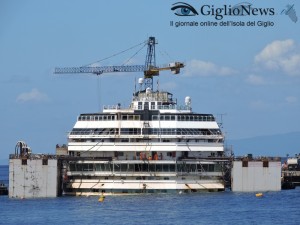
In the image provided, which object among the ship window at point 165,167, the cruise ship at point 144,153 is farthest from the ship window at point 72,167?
the ship window at point 165,167

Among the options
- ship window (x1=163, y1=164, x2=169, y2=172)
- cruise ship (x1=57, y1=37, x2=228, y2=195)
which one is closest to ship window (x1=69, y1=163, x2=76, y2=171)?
cruise ship (x1=57, y1=37, x2=228, y2=195)

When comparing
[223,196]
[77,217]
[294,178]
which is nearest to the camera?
[77,217]

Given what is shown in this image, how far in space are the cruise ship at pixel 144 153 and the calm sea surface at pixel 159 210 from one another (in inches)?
78.2

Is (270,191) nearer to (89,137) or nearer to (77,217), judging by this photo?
(89,137)

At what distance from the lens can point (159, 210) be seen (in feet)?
380

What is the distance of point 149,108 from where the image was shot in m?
139

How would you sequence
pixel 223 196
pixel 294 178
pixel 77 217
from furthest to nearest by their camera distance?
pixel 294 178 → pixel 223 196 → pixel 77 217

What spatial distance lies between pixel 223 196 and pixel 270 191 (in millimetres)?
9079

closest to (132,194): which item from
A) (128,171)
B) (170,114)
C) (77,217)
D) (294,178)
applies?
(128,171)

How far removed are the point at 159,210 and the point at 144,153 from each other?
1858cm

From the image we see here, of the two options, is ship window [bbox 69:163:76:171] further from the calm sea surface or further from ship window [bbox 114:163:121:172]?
ship window [bbox 114:163:121:172]

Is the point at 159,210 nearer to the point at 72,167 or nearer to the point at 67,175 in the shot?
the point at 72,167

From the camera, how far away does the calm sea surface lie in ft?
358

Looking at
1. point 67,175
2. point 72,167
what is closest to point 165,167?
point 72,167
